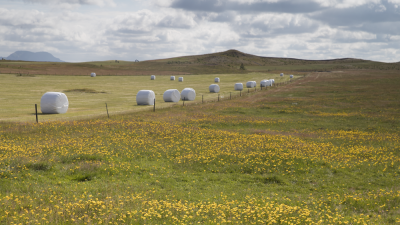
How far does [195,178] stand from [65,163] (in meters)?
6.86

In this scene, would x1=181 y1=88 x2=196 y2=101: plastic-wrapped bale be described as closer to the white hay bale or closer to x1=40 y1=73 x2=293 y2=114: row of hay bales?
x1=40 y1=73 x2=293 y2=114: row of hay bales

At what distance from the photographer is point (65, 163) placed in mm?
16219

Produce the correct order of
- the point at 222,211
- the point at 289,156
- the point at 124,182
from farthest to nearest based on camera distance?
the point at 289,156 < the point at 124,182 < the point at 222,211

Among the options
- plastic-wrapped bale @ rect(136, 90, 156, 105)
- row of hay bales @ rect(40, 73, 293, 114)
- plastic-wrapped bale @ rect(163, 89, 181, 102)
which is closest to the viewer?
row of hay bales @ rect(40, 73, 293, 114)

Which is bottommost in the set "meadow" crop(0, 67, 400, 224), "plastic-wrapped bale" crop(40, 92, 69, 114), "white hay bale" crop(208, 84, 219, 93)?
"meadow" crop(0, 67, 400, 224)

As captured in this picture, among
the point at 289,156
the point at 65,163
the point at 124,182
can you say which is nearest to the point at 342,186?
the point at 289,156

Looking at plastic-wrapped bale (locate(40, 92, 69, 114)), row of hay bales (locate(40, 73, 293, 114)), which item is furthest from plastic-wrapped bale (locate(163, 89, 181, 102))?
plastic-wrapped bale (locate(40, 92, 69, 114))

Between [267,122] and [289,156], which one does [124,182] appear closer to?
[289,156]

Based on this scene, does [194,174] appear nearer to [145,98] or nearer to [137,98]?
[145,98]

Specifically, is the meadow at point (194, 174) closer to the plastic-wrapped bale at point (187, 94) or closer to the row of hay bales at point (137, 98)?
the row of hay bales at point (137, 98)

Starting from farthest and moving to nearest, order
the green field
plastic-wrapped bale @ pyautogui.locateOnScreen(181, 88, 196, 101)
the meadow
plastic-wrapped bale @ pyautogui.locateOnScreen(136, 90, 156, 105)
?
plastic-wrapped bale @ pyautogui.locateOnScreen(181, 88, 196, 101) < plastic-wrapped bale @ pyautogui.locateOnScreen(136, 90, 156, 105) < the green field < the meadow

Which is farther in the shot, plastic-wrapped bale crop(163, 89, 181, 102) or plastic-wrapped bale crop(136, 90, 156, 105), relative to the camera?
plastic-wrapped bale crop(163, 89, 181, 102)

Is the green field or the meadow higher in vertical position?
the green field

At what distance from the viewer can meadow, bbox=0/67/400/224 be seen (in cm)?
1017
